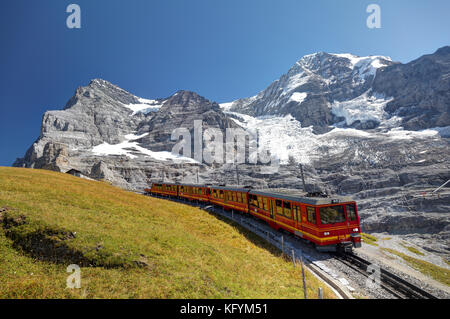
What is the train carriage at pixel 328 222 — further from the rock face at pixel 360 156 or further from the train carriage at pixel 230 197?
the rock face at pixel 360 156

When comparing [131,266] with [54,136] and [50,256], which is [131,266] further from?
[54,136]

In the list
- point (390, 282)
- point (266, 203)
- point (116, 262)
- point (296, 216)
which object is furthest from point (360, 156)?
point (116, 262)

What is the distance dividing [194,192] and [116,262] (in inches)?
1134

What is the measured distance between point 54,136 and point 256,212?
623 feet

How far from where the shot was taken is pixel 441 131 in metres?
125

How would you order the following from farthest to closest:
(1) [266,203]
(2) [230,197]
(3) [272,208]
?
(2) [230,197] < (1) [266,203] < (3) [272,208]

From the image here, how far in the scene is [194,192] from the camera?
1476 inches

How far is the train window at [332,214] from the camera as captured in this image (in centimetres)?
1308

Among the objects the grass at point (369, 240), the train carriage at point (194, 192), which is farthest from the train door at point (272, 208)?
the grass at point (369, 240)

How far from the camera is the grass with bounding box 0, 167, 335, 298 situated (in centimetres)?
745

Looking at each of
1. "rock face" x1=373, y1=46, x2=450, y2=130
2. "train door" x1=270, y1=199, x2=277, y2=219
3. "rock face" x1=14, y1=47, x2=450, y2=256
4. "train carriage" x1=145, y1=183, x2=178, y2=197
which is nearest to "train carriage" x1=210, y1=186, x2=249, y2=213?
"train door" x1=270, y1=199, x2=277, y2=219

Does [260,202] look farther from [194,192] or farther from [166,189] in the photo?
[166,189]

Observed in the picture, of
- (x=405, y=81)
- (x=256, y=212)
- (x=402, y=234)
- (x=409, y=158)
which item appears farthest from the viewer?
(x=405, y=81)

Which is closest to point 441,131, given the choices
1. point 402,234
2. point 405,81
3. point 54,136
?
point 405,81
